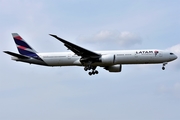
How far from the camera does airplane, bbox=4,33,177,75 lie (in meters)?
64.8

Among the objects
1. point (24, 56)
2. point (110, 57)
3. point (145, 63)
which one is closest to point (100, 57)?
point (110, 57)

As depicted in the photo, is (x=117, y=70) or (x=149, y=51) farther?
(x=117, y=70)

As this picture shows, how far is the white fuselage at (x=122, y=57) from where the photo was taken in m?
64.8

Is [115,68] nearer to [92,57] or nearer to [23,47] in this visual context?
[92,57]

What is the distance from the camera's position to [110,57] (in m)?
64.9

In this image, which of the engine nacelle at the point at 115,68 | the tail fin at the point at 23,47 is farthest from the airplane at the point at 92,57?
the engine nacelle at the point at 115,68

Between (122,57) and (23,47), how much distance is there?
1509 cm

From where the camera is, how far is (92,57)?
6625 centimetres

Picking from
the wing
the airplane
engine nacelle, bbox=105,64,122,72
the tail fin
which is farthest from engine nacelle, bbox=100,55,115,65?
the tail fin

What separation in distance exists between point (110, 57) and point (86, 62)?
3723 mm

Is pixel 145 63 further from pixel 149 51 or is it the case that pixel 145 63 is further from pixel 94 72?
pixel 94 72

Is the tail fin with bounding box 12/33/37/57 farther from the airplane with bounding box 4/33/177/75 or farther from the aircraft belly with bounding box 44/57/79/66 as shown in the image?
the aircraft belly with bounding box 44/57/79/66

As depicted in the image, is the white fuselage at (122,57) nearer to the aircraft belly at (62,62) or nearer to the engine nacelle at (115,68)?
the aircraft belly at (62,62)

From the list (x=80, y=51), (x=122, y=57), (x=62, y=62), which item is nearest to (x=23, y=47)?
(x=62, y=62)
